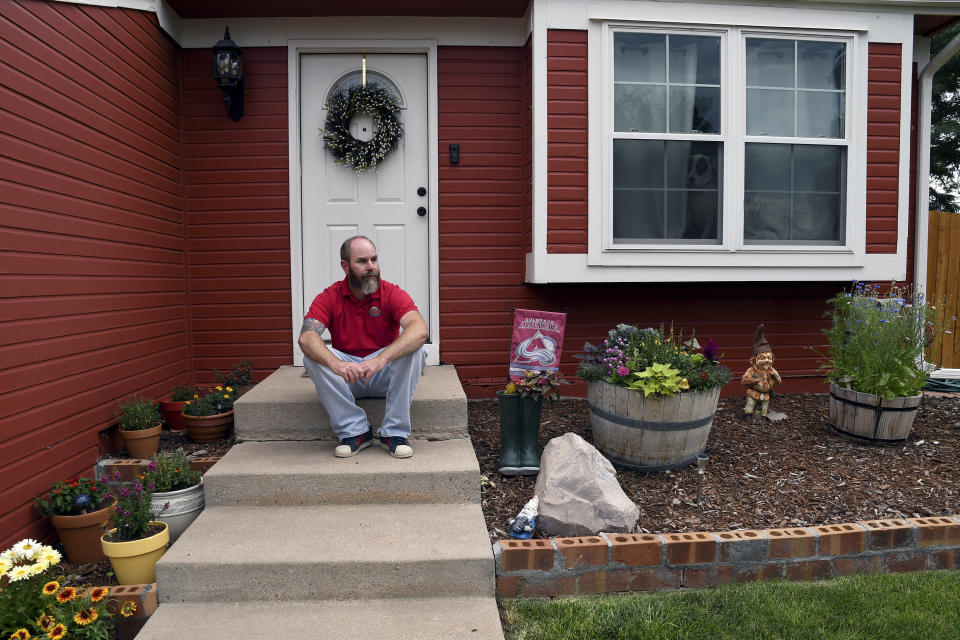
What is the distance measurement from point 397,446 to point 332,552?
0.73 m

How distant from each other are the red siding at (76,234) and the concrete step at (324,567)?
0.97 m

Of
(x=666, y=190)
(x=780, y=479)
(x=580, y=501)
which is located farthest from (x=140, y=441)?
(x=666, y=190)

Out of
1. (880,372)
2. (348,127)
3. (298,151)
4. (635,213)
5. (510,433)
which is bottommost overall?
(510,433)

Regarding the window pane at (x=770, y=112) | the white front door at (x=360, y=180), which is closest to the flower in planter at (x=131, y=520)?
the white front door at (x=360, y=180)

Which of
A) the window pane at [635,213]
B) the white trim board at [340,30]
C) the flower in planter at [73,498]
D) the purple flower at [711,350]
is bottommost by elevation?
the flower in planter at [73,498]

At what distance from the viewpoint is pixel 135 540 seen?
2533mm

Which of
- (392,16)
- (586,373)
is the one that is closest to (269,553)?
(586,373)

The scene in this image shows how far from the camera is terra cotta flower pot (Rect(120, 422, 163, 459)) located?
3.56m

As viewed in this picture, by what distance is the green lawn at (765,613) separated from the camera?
219cm

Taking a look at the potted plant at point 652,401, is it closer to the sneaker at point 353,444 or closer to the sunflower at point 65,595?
the sneaker at point 353,444

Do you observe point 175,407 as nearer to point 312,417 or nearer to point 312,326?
point 312,417

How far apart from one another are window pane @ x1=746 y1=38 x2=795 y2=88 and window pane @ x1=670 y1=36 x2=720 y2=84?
267 mm

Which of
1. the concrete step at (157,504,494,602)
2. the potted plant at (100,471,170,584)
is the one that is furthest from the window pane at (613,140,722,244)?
the potted plant at (100,471,170,584)

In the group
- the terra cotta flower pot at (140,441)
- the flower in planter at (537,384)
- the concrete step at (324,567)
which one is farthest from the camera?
the terra cotta flower pot at (140,441)
